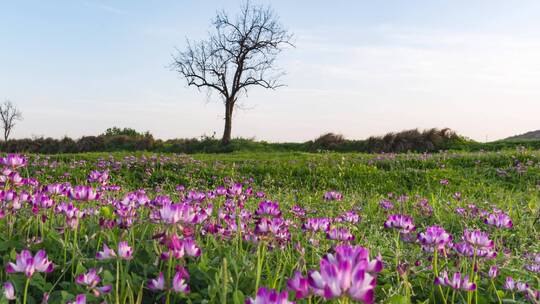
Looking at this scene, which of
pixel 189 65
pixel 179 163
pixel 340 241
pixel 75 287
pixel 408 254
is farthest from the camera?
pixel 189 65

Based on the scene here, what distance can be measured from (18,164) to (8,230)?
409 mm

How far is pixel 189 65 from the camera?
3291 centimetres

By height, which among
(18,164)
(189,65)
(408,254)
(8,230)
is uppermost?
(189,65)

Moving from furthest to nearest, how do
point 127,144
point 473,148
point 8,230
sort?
point 127,144
point 473,148
point 8,230

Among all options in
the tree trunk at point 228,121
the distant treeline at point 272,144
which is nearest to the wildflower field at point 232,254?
the distant treeline at point 272,144

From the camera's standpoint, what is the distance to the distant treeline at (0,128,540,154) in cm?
2431

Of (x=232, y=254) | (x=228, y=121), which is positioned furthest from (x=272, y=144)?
(x=232, y=254)

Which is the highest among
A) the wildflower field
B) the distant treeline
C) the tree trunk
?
the tree trunk

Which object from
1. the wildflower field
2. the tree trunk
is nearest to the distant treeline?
the tree trunk

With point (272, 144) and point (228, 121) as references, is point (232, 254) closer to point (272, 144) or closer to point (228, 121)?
point (272, 144)

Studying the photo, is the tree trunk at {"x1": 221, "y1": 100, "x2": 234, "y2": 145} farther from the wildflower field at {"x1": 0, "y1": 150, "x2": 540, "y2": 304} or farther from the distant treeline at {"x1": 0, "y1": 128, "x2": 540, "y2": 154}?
the wildflower field at {"x1": 0, "y1": 150, "x2": 540, "y2": 304}

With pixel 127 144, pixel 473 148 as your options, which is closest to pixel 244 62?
pixel 127 144

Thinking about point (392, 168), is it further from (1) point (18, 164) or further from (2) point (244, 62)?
(2) point (244, 62)

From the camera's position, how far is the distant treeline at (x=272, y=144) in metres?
24.3
